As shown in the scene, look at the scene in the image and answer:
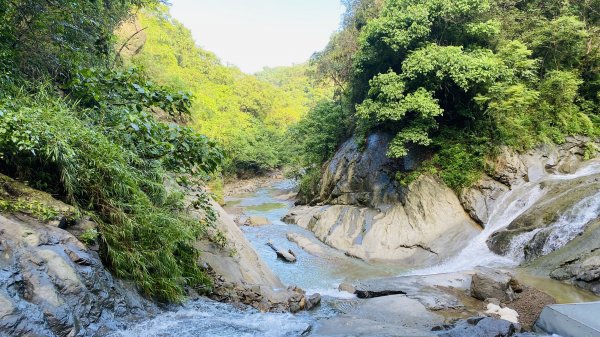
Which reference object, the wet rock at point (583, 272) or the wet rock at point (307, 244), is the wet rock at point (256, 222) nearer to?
the wet rock at point (307, 244)

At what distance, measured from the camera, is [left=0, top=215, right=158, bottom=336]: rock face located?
3502mm

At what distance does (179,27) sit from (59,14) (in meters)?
58.2

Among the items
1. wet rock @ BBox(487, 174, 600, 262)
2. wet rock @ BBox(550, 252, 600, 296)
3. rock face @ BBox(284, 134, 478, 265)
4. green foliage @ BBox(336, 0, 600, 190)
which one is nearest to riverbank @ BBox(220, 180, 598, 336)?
wet rock @ BBox(550, 252, 600, 296)

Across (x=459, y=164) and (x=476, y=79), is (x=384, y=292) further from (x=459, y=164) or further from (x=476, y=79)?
(x=476, y=79)

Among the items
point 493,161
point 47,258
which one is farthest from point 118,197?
point 493,161

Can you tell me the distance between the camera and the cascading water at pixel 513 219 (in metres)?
10.3

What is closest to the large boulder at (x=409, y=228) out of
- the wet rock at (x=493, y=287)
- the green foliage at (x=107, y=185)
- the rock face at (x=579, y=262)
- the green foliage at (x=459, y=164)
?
the green foliage at (x=459, y=164)

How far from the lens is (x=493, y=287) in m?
8.07

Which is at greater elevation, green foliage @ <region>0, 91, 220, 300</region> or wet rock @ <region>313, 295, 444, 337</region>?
green foliage @ <region>0, 91, 220, 300</region>

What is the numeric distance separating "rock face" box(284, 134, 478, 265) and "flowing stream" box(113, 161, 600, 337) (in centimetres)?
59

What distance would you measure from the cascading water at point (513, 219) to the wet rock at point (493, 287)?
287 cm

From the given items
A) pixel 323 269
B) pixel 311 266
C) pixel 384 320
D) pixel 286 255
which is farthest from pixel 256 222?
pixel 384 320

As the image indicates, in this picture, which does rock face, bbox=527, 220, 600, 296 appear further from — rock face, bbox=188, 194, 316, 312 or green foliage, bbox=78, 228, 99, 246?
green foliage, bbox=78, 228, 99, 246

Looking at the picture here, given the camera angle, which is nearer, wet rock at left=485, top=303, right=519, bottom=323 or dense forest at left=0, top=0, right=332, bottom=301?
dense forest at left=0, top=0, right=332, bottom=301
